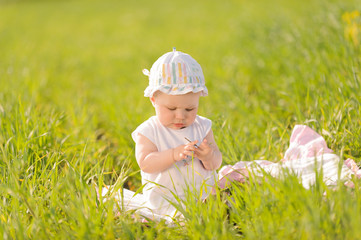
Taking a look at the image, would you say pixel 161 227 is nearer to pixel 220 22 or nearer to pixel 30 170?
pixel 30 170

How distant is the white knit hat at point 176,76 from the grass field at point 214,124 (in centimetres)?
59

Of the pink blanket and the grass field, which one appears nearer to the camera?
the grass field

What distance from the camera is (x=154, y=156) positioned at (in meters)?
2.37

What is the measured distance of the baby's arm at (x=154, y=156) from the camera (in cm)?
233

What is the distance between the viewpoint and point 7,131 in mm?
2949

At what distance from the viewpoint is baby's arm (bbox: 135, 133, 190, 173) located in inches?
91.7

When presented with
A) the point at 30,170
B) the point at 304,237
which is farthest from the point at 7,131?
the point at 304,237

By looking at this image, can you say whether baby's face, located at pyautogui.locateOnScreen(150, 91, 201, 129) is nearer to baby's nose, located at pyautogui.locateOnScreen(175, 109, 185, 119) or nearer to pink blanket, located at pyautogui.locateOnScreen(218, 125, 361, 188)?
baby's nose, located at pyautogui.locateOnScreen(175, 109, 185, 119)

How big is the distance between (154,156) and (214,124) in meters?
0.80

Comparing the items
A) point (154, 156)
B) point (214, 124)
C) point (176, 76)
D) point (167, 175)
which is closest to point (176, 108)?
point (176, 76)

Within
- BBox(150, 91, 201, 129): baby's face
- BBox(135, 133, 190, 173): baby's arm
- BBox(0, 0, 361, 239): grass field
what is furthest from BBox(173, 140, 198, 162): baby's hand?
BBox(0, 0, 361, 239): grass field

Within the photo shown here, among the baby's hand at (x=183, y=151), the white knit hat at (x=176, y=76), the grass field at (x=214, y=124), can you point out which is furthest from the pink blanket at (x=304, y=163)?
the white knit hat at (x=176, y=76)

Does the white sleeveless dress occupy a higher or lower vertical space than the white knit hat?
lower

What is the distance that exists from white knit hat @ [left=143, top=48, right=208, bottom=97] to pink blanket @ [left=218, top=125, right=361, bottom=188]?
59 centimetres
